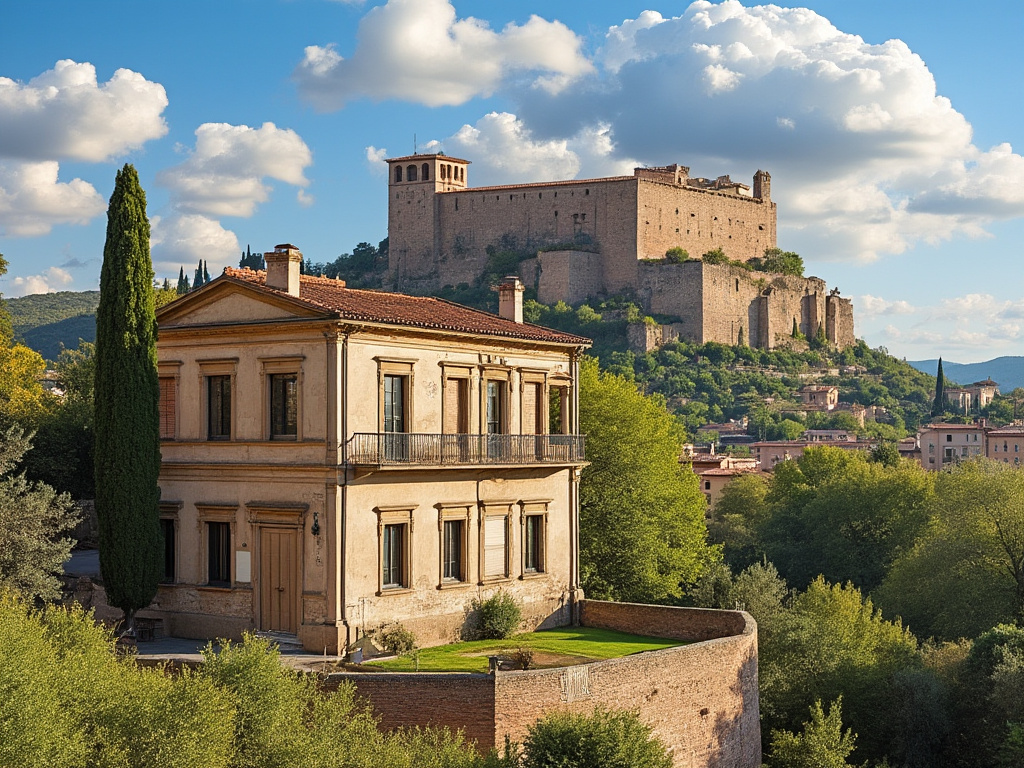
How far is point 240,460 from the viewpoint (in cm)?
2816

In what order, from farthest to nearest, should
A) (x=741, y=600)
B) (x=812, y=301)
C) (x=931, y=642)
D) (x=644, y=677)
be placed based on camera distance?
(x=812, y=301) < (x=931, y=642) < (x=741, y=600) < (x=644, y=677)

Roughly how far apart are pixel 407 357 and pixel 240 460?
4344 millimetres

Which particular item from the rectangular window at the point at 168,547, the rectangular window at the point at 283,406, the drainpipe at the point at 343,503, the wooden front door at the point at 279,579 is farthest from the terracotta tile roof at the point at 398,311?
the rectangular window at the point at 168,547

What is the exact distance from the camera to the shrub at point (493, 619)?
29250 millimetres

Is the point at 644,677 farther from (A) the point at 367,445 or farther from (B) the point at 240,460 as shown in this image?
(B) the point at 240,460

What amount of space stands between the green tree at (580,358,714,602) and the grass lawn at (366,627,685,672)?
24.8 feet

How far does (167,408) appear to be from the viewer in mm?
29766

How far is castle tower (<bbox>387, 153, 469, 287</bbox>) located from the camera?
13712cm

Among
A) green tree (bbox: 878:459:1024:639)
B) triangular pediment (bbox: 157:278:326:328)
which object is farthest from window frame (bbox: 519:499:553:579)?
green tree (bbox: 878:459:1024:639)

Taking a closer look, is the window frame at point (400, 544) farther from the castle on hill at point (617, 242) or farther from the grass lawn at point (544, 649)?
the castle on hill at point (617, 242)

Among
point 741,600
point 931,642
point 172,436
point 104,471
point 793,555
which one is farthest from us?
point 793,555

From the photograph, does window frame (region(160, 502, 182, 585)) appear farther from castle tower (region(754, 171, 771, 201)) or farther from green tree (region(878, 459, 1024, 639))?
castle tower (region(754, 171, 771, 201))

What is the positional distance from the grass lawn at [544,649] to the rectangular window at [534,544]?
168cm

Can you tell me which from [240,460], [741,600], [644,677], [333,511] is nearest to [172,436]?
[240,460]
